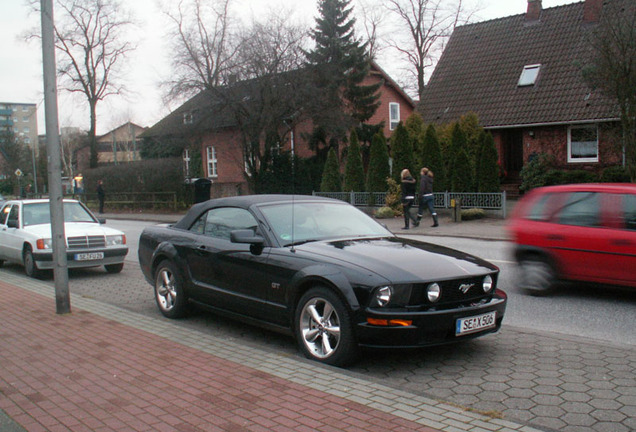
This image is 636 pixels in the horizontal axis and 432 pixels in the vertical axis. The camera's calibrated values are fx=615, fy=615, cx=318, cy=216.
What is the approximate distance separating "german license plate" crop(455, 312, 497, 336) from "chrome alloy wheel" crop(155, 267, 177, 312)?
143 inches

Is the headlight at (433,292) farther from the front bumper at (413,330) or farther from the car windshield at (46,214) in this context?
the car windshield at (46,214)

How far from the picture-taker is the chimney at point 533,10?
31.8 metres

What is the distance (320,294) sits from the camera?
5367mm

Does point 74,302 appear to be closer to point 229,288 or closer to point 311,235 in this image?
point 229,288

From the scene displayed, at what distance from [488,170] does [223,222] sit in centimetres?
1697

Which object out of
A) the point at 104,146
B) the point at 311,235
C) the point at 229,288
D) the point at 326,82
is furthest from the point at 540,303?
the point at 104,146

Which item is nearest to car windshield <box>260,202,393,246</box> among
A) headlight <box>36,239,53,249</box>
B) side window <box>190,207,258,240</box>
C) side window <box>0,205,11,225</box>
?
side window <box>190,207,258,240</box>

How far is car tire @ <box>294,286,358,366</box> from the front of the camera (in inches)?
203

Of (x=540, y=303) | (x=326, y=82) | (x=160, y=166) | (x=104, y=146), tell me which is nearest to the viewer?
(x=540, y=303)

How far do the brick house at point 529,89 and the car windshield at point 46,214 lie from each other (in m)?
18.6

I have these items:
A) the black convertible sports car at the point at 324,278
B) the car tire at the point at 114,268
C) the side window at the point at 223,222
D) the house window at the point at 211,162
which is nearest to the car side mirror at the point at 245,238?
the black convertible sports car at the point at 324,278

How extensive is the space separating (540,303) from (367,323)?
3.99 meters

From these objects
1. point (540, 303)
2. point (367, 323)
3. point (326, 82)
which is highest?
point (326, 82)

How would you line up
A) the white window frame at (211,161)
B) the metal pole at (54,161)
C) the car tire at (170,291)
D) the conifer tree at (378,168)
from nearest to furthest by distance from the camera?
the car tire at (170,291)
the metal pole at (54,161)
the conifer tree at (378,168)
the white window frame at (211,161)
